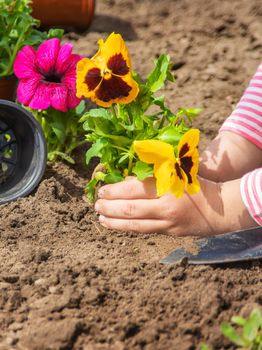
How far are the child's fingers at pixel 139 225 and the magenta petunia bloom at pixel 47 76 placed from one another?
432 mm

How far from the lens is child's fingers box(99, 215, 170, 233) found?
225cm

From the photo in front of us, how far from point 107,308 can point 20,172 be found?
724mm

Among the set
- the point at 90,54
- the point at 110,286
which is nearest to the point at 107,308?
the point at 110,286

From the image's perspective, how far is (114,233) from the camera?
229 centimetres

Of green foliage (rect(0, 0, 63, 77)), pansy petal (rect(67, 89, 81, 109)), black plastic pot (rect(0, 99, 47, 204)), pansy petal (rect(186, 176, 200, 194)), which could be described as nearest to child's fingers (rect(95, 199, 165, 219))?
pansy petal (rect(186, 176, 200, 194))

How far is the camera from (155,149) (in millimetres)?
2088

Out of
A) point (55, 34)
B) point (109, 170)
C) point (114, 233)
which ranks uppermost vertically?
point (55, 34)

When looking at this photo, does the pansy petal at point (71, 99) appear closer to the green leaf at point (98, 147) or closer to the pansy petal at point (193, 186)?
the green leaf at point (98, 147)

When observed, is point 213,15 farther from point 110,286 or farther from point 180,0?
point 110,286

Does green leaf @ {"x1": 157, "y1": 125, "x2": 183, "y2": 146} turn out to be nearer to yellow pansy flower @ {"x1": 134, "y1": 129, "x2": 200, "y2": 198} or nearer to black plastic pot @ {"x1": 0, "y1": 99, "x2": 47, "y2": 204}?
yellow pansy flower @ {"x1": 134, "y1": 129, "x2": 200, "y2": 198}

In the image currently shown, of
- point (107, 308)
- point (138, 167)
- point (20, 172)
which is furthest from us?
point (20, 172)

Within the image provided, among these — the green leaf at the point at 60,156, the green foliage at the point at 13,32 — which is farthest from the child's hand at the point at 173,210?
the green foliage at the point at 13,32

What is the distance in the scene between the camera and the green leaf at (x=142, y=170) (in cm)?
221

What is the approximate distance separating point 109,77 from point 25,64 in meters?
0.41
